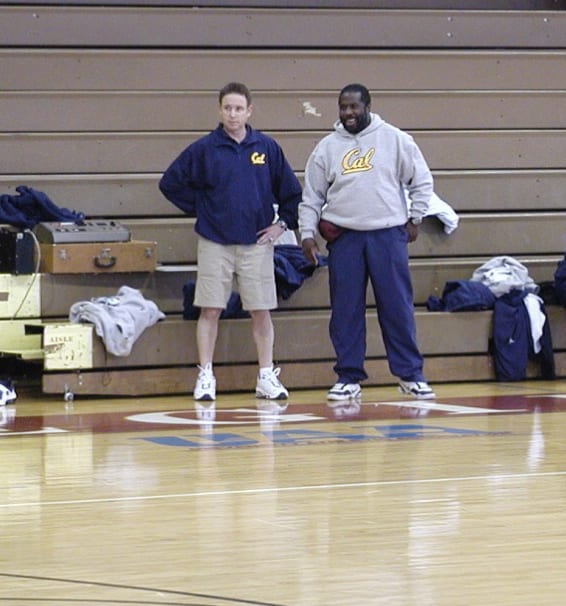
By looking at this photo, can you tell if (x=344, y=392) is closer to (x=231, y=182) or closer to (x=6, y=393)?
(x=231, y=182)

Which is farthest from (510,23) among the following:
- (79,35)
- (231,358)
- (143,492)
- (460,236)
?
(143,492)

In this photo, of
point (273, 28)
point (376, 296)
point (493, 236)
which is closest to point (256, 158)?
point (376, 296)

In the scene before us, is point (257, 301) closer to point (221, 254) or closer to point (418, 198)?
point (221, 254)

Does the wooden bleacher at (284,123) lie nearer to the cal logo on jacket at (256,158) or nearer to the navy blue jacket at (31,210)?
the navy blue jacket at (31,210)

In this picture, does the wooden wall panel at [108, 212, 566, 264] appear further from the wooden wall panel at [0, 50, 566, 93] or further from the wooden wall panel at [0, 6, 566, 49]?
the wooden wall panel at [0, 6, 566, 49]

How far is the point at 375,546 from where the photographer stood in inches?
122

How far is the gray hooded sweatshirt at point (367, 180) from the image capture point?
6.57 metres

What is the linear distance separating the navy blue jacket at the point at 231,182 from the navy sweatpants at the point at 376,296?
1.35 feet

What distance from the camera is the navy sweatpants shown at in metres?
6.64

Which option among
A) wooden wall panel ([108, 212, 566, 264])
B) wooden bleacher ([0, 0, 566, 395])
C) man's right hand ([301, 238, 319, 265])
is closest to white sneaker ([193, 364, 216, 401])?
wooden bleacher ([0, 0, 566, 395])

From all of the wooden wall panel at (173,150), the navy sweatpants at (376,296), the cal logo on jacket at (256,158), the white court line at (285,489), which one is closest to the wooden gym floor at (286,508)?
the white court line at (285,489)

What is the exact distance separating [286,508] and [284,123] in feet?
16.8

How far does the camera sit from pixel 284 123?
849 centimetres

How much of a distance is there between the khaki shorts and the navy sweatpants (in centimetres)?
34
